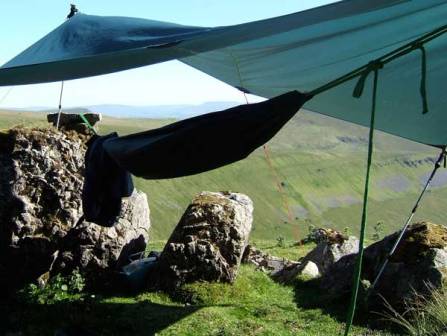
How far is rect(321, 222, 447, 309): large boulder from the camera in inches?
282

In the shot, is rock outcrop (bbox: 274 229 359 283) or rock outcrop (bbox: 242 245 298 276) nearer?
rock outcrop (bbox: 274 229 359 283)

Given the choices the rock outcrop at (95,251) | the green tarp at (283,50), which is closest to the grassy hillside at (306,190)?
the rock outcrop at (95,251)

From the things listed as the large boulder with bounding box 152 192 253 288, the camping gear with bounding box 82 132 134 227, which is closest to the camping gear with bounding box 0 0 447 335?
the camping gear with bounding box 82 132 134 227

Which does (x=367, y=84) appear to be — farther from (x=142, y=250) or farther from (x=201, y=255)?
(x=142, y=250)

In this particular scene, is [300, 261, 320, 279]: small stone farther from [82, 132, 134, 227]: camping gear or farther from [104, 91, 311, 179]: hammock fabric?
[104, 91, 311, 179]: hammock fabric

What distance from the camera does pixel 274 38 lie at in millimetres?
4961

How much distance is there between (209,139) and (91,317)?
11.9 feet

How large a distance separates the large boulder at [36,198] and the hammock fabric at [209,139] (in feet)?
11.2

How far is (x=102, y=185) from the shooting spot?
5.67 m

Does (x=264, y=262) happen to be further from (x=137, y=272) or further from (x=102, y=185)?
(x=102, y=185)

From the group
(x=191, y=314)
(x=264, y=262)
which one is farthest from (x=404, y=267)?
(x=264, y=262)

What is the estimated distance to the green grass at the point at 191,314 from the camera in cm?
665

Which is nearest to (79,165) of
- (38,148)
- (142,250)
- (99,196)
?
(38,148)

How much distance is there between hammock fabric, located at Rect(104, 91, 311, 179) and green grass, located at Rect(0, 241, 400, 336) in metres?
2.83
